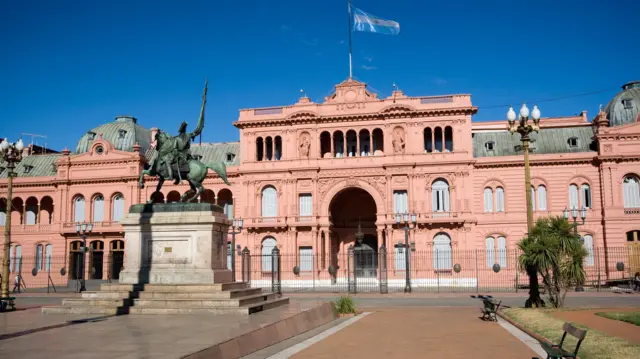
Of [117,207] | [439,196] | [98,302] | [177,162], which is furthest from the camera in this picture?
[117,207]

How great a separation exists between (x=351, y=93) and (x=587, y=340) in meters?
39.3

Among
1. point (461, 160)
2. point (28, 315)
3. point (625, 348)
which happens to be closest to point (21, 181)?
point (461, 160)

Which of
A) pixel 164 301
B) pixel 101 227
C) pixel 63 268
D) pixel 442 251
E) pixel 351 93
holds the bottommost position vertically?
pixel 63 268

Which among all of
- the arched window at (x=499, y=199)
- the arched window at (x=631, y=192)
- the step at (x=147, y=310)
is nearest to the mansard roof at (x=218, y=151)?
the arched window at (x=499, y=199)

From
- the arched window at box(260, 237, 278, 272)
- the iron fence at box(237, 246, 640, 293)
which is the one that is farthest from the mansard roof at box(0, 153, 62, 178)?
the iron fence at box(237, 246, 640, 293)

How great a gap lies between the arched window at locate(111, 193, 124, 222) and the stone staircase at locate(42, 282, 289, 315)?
127 feet

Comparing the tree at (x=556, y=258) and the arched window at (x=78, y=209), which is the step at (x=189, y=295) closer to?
the tree at (x=556, y=258)

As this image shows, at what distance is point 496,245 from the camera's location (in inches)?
1898

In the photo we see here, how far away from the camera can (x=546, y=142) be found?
165 ft

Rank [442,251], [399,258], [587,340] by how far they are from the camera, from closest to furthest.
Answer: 1. [587,340]
2. [442,251]
3. [399,258]

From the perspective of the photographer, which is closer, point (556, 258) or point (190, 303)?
point (190, 303)

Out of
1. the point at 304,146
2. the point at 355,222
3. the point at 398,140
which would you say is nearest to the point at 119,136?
the point at 304,146

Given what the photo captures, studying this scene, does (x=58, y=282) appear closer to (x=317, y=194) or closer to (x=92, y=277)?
(x=92, y=277)

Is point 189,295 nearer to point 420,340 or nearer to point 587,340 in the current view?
point 420,340
